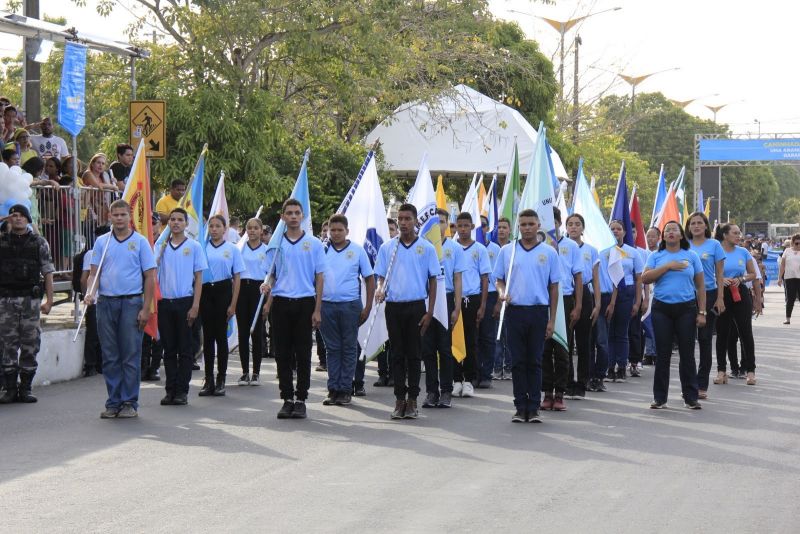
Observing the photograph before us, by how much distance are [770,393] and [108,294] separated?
713 cm

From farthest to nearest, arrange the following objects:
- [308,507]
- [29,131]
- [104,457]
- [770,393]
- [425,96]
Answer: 1. [425,96]
2. [29,131]
3. [770,393]
4. [104,457]
5. [308,507]

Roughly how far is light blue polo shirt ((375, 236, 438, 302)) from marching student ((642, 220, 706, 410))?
2.14 m

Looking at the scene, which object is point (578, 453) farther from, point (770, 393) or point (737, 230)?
point (737, 230)

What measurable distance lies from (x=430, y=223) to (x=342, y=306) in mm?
1599

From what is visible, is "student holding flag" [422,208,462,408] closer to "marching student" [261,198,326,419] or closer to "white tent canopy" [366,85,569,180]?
"marching student" [261,198,326,419]

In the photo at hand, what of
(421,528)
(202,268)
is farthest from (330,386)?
(421,528)

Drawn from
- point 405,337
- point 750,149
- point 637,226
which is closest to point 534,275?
point 405,337

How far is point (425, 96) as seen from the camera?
25438 mm

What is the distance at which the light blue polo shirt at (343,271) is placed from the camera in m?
12.2

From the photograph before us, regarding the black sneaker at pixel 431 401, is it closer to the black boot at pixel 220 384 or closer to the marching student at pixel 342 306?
the marching student at pixel 342 306

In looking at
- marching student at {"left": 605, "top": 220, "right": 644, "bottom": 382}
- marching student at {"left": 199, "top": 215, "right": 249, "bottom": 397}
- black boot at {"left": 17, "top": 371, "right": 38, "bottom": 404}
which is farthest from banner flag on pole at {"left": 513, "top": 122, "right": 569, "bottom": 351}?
black boot at {"left": 17, "top": 371, "right": 38, "bottom": 404}

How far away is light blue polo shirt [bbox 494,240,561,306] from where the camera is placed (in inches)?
437

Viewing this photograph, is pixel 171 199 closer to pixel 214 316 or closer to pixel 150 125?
pixel 150 125

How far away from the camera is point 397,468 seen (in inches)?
342
